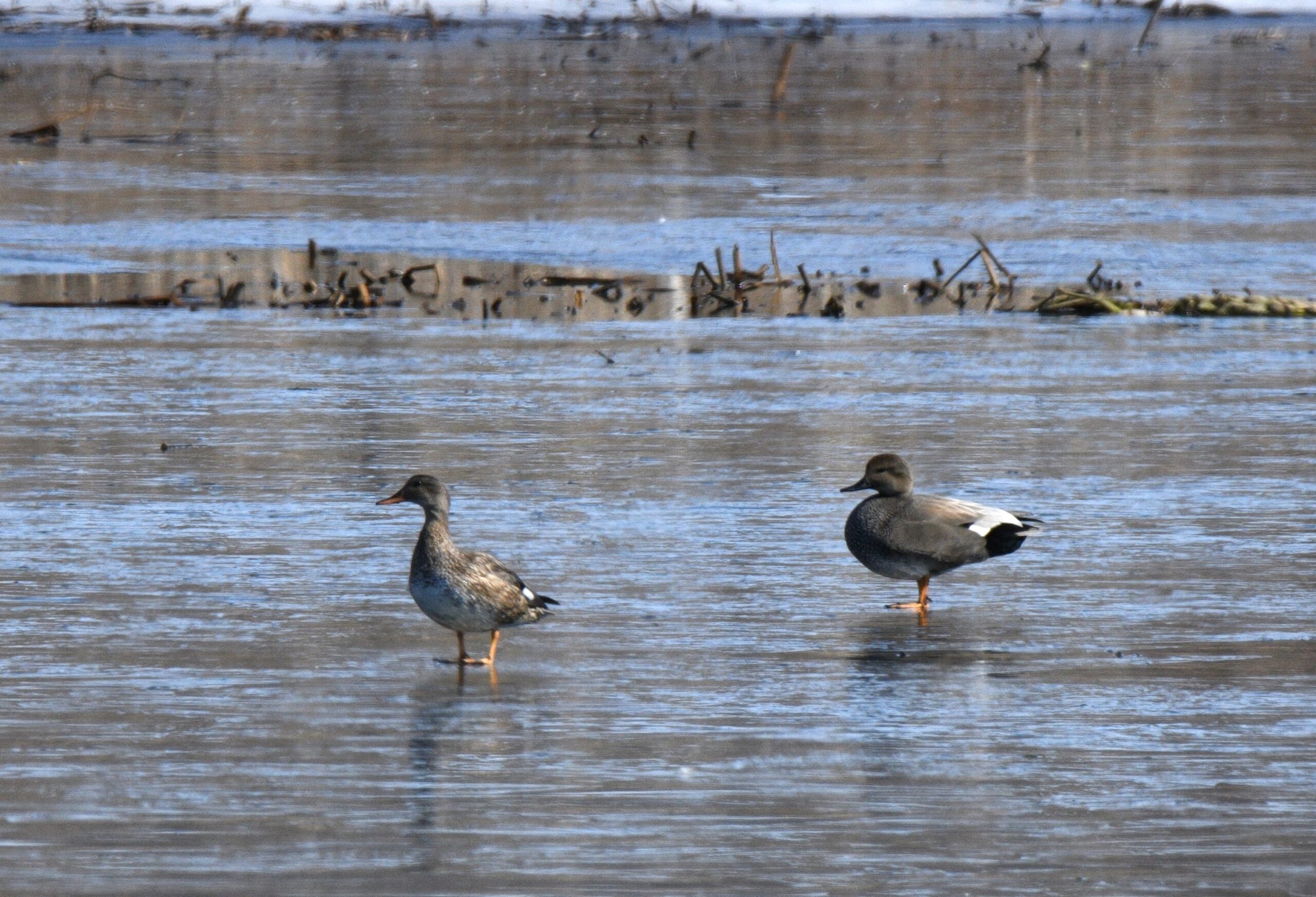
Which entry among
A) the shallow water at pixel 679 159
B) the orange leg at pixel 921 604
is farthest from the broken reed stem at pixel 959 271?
the orange leg at pixel 921 604

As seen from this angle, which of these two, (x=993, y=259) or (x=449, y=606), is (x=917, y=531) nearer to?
(x=449, y=606)

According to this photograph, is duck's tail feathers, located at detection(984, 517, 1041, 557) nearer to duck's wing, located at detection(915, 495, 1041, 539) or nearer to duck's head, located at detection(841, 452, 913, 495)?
duck's wing, located at detection(915, 495, 1041, 539)

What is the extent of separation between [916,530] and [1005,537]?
41 centimetres

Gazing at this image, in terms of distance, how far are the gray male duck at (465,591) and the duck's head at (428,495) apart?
113 mm

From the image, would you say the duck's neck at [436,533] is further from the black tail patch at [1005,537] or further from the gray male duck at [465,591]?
the black tail patch at [1005,537]

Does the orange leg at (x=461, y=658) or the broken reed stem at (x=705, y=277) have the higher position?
the broken reed stem at (x=705, y=277)

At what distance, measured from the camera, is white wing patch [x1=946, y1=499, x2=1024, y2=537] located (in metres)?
8.53

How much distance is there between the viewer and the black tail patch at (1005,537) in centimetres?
861

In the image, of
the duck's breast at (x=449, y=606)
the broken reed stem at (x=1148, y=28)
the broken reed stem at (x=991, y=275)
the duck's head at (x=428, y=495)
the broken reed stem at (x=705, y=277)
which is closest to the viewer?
the duck's breast at (x=449, y=606)

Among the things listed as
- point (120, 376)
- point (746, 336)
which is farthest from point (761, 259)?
point (120, 376)

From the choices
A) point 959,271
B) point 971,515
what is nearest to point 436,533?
point 971,515

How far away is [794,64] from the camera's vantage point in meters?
46.0

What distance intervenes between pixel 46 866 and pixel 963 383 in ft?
27.9

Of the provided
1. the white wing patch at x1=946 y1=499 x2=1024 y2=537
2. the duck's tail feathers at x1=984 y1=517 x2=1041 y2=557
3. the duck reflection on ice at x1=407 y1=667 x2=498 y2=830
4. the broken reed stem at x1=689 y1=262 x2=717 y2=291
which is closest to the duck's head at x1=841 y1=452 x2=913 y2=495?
the white wing patch at x1=946 y1=499 x2=1024 y2=537
